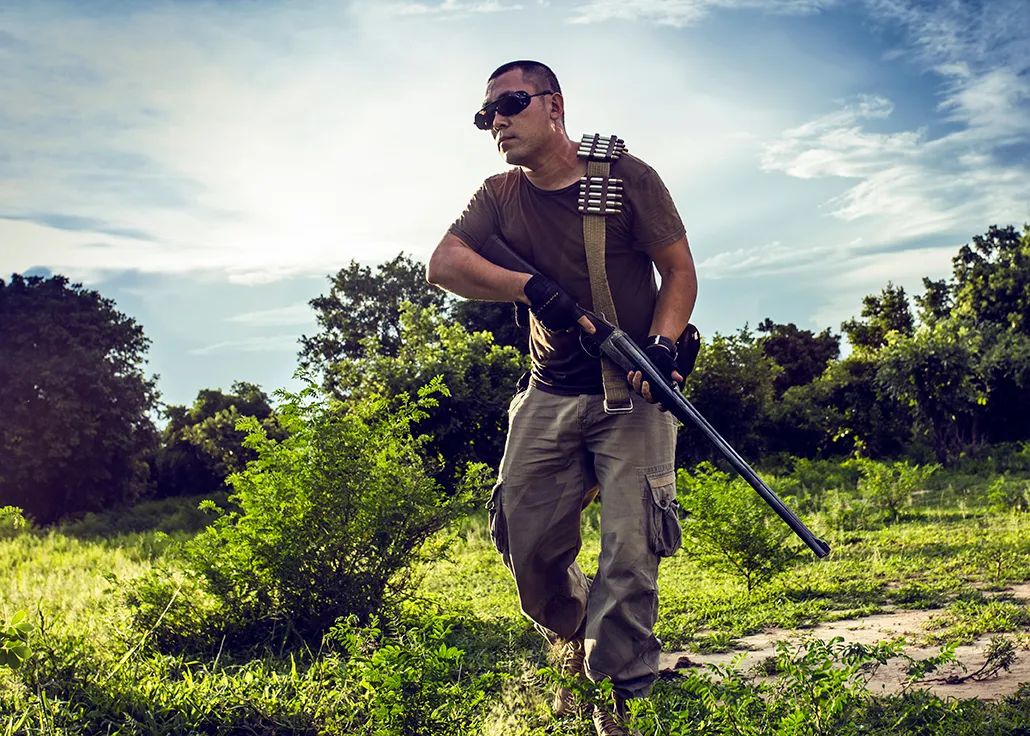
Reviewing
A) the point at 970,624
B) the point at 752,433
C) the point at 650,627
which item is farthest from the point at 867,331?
the point at 650,627

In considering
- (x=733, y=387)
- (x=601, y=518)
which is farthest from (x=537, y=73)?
(x=733, y=387)

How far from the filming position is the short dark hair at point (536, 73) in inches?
171

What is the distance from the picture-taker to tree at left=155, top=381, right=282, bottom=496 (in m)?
29.3

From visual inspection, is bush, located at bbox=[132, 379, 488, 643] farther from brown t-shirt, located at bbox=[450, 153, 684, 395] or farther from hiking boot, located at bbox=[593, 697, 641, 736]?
hiking boot, located at bbox=[593, 697, 641, 736]

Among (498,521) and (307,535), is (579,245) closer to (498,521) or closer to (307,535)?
(498,521)

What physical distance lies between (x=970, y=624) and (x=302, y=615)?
13.4 ft

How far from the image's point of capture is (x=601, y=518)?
13.5 ft

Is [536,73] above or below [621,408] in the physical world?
above

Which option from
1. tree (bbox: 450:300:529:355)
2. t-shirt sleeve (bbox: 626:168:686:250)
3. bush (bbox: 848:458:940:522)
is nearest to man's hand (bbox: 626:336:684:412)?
t-shirt sleeve (bbox: 626:168:686:250)

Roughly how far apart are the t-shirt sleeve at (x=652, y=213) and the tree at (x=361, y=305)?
32.6m

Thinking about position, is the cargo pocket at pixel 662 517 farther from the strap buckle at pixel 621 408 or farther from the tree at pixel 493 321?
the tree at pixel 493 321

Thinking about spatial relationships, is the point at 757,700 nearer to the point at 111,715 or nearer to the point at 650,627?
the point at 650,627

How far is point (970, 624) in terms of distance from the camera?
17.6 ft

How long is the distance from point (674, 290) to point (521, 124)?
1.04m
